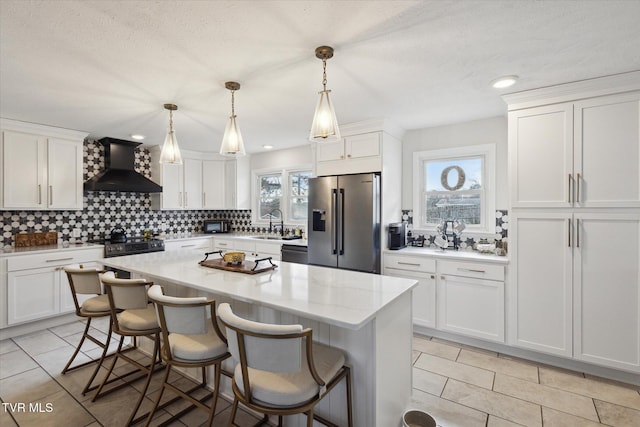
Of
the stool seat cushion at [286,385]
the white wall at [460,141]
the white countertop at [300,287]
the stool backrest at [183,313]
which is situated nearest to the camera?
the stool seat cushion at [286,385]

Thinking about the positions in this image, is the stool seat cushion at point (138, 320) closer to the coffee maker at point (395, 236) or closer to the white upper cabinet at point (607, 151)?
the coffee maker at point (395, 236)

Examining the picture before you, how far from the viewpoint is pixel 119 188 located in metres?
4.11

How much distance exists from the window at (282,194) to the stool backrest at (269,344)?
140 inches

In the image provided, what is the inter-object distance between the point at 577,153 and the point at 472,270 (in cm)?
131

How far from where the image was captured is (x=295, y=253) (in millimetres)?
4121

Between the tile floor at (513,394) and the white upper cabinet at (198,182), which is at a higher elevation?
the white upper cabinet at (198,182)

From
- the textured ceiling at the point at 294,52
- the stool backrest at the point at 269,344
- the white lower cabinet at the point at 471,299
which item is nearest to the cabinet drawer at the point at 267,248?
the textured ceiling at the point at 294,52

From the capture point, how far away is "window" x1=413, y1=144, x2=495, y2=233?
11.3 feet

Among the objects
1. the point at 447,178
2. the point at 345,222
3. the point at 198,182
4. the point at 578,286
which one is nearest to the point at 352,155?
the point at 345,222

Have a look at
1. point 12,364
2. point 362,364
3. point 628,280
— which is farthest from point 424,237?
point 12,364

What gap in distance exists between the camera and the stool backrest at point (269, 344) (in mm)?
1170

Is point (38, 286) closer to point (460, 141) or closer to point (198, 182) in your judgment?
point (198, 182)

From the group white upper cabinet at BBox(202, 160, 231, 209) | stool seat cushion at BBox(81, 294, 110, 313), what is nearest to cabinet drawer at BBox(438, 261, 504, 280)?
stool seat cushion at BBox(81, 294, 110, 313)

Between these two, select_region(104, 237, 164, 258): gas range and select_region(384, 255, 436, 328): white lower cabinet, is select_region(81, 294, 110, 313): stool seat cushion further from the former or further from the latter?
select_region(384, 255, 436, 328): white lower cabinet
